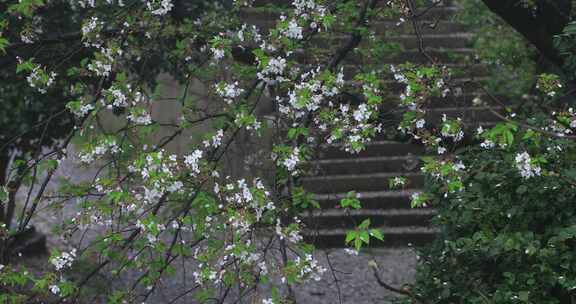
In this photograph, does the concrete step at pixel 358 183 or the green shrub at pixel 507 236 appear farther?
the concrete step at pixel 358 183

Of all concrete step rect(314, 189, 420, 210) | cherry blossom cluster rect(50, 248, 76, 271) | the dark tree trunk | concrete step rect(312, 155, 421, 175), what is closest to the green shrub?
the dark tree trunk

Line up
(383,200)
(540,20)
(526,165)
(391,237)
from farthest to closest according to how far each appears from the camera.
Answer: (383,200) → (391,237) → (540,20) → (526,165)

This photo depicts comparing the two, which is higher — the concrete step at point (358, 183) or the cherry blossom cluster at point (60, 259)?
the cherry blossom cluster at point (60, 259)

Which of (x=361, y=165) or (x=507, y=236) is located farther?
(x=361, y=165)

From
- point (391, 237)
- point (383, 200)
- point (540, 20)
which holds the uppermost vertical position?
point (540, 20)

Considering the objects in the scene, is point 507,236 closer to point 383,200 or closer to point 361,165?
point 383,200

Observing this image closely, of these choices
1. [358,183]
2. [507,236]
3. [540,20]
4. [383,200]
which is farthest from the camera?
[358,183]

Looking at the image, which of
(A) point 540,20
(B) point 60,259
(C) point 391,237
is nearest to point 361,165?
(C) point 391,237

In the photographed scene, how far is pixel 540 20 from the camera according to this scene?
18.2 ft

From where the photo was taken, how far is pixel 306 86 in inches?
176

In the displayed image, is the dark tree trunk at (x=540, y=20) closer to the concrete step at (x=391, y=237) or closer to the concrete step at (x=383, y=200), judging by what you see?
the concrete step at (x=391, y=237)

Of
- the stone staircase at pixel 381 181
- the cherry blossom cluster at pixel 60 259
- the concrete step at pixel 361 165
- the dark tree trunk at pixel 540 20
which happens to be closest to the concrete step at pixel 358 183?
the stone staircase at pixel 381 181

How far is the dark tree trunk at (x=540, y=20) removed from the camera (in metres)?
5.49

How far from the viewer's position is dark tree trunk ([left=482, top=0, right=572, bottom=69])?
5.49 metres
